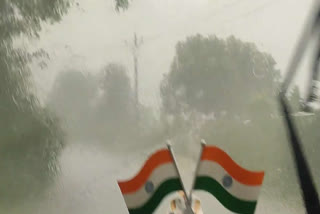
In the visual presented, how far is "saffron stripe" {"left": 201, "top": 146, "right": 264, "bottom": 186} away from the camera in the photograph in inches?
31.2

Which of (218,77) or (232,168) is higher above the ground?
(218,77)

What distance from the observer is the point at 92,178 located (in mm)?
1025

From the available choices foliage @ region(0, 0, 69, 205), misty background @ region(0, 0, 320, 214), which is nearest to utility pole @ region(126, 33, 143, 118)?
misty background @ region(0, 0, 320, 214)

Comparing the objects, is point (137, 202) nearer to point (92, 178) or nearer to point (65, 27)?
point (92, 178)

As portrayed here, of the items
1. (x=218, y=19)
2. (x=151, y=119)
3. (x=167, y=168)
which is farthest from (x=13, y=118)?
(x=218, y=19)

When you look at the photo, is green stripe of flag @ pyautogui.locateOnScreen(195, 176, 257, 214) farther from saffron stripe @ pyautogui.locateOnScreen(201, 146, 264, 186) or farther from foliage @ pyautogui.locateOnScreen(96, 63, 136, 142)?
foliage @ pyautogui.locateOnScreen(96, 63, 136, 142)

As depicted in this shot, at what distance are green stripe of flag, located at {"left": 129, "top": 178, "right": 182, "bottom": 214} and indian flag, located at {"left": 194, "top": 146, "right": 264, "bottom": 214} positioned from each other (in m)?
0.04

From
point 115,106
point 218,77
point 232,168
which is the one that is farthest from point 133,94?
point 232,168

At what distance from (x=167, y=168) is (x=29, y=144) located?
39cm

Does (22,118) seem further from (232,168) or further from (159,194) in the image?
(232,168)

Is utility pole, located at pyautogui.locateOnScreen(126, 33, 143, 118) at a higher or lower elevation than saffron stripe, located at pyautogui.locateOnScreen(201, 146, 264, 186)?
higher

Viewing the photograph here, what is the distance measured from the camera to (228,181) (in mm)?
820

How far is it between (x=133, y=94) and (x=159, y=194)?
11.6 inches

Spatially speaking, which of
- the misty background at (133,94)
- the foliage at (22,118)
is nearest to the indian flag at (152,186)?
the misty background at (133,94)
